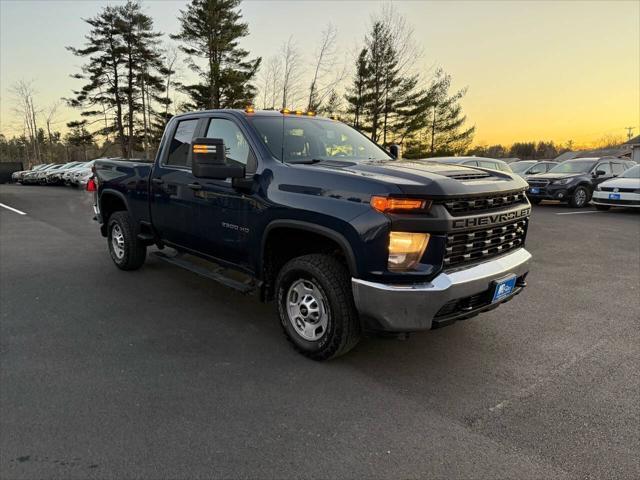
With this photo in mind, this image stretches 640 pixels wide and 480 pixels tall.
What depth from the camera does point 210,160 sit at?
11.5 ft

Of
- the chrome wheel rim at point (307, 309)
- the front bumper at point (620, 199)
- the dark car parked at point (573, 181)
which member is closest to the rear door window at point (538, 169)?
the dark car parked at point (573, 181)

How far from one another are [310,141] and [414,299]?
1.91m

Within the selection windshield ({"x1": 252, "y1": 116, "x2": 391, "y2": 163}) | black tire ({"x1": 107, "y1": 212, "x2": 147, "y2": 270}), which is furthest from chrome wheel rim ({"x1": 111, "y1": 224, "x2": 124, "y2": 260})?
windshield ({"x1": 252, "y1": 116, "x2": 391, "y2": 163})

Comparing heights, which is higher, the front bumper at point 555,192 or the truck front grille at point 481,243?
the truck front grille at point 481,243

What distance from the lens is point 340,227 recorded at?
299cm

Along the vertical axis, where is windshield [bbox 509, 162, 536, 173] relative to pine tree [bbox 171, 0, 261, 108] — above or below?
below

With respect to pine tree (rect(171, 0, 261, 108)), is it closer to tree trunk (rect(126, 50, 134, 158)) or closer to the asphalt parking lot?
tree trunk (rect(126, 50, 134, 158))

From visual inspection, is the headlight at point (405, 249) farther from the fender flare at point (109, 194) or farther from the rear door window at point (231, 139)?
the fender flare at point (109, 194)

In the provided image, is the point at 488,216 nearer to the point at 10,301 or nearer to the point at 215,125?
the point at 215,125

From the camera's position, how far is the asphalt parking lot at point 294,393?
233cm

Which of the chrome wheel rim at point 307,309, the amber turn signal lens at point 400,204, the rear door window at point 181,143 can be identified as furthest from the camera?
the rear door window at point 181,143

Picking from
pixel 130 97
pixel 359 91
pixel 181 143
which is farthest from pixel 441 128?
pixel 181 143

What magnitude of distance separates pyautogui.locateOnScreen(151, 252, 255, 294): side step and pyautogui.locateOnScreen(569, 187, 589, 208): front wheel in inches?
546

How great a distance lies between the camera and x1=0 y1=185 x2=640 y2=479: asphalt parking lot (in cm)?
233
